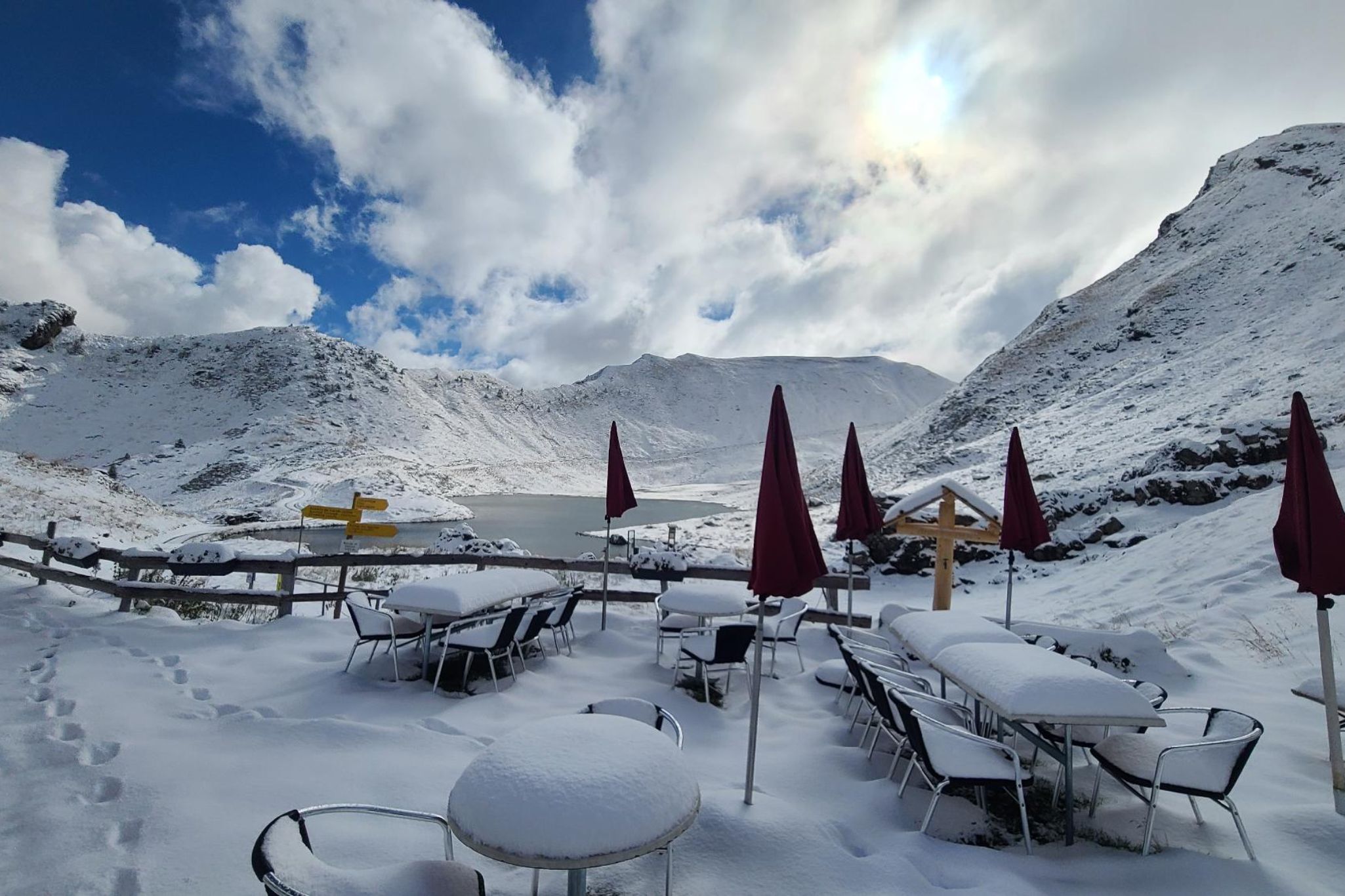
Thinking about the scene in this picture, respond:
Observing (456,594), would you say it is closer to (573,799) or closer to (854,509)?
(573,799)

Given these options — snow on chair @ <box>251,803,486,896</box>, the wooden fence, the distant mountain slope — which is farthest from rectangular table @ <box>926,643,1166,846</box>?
the distant mountain slope

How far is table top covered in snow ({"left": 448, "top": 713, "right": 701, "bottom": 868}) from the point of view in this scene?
197 cm

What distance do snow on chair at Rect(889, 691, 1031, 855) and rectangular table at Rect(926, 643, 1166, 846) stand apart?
0.21 m

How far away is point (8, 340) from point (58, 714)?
2719 inches

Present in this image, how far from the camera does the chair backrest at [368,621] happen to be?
5.77 m

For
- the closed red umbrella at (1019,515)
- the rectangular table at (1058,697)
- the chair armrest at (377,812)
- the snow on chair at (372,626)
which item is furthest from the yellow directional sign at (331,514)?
the closed red umbrella at (1019,515)

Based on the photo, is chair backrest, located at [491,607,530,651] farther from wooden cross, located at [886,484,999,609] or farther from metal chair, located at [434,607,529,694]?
wooden cross, located at [886,484,999,609]

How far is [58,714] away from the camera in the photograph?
14.2ft

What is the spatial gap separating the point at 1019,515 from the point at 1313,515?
3.08 metres

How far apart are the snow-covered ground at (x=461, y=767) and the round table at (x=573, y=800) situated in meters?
0.88

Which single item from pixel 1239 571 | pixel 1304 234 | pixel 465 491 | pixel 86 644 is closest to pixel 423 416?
pixel 465 491

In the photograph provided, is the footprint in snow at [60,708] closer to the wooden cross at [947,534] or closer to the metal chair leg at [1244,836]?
the metal chair leg at [1244,836]

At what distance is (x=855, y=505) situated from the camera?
23.0ft

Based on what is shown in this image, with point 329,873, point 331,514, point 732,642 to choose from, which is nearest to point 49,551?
point 331,514
